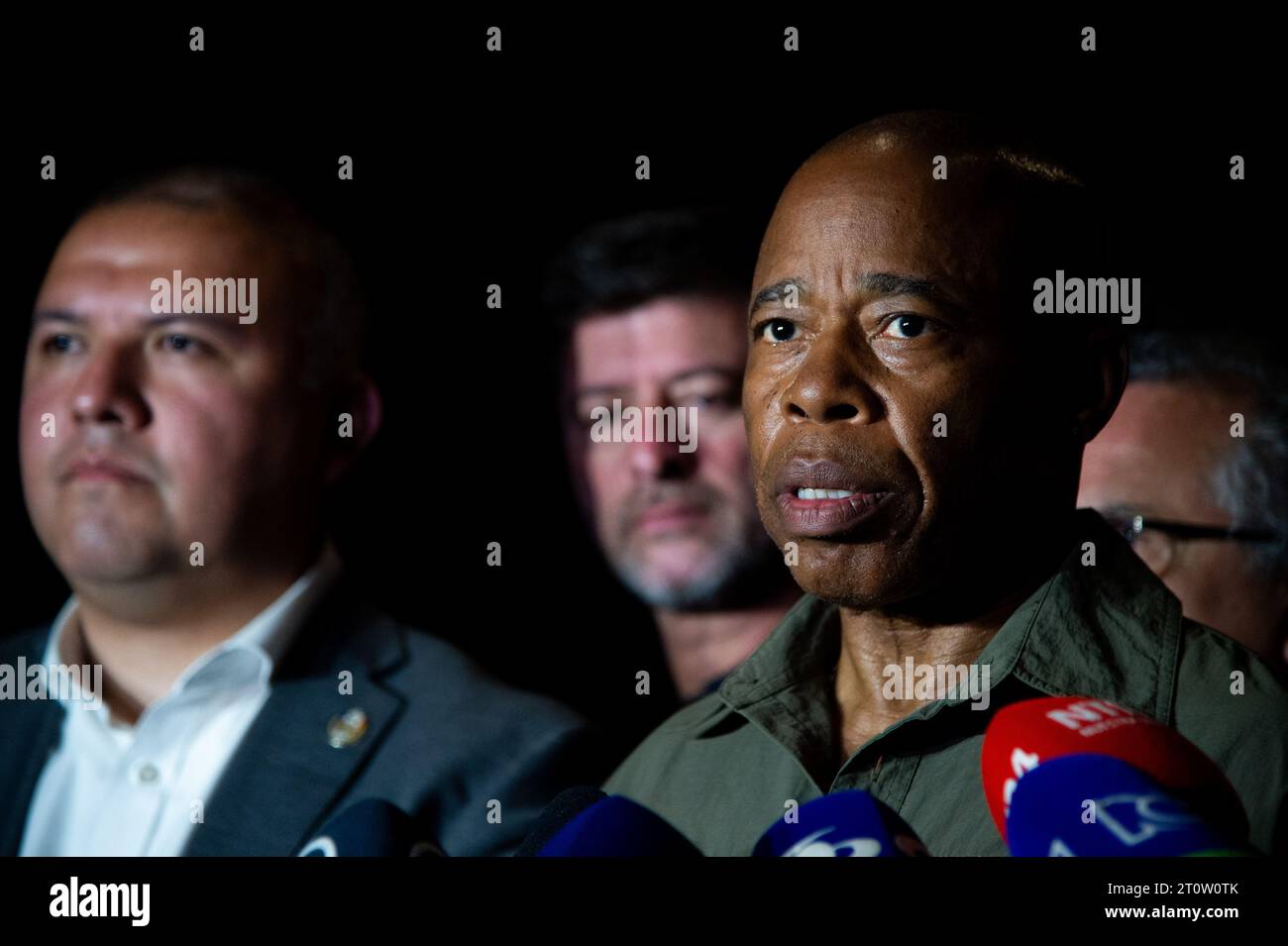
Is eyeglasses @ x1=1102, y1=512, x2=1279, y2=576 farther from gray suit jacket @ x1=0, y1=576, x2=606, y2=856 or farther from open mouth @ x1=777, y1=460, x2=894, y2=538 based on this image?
open mouth @ x1=777, y1=460, x2=894, y2=538

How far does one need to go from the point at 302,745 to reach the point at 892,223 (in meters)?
1.25

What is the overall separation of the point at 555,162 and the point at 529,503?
59cm

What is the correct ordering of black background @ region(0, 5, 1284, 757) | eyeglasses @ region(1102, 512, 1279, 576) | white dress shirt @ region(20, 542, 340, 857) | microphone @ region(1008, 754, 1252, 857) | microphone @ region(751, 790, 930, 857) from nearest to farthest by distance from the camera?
microphone @ region(1008, 754, 1252, 857)
microphone @ region(751, 790, 930, 857)
white dress shirt @ region(20, 542, 340, 857)
eyeglasses @ region(1102, 512, 1279, 576)
black background @ region(0, 5, 1284, 757)

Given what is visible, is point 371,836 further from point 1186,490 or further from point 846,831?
point 1186,490

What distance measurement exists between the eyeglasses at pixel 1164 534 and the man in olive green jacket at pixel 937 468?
91 cm

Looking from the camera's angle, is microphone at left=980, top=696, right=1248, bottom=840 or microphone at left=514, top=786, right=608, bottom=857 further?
microphone at left=514, top=786, right=608, bottom=857

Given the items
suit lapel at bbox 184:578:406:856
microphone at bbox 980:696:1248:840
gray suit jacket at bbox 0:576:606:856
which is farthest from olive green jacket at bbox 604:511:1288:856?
suit lapel at bbox 184:578:406:856

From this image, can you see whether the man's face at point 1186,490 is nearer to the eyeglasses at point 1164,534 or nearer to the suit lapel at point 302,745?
the eyeglasses at point 1164,534

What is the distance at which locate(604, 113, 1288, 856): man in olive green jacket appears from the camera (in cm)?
156

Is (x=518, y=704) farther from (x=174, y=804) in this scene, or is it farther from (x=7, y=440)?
(x=7, y=440)

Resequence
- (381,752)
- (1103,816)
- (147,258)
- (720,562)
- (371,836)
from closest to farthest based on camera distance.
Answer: (1103,816), (371,836), (381,752), (147,258), (720,562)

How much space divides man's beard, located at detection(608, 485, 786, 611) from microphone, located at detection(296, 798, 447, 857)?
1163 millimetres

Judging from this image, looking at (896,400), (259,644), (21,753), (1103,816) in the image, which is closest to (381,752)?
(259,644)

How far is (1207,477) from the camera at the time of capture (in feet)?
8.50
